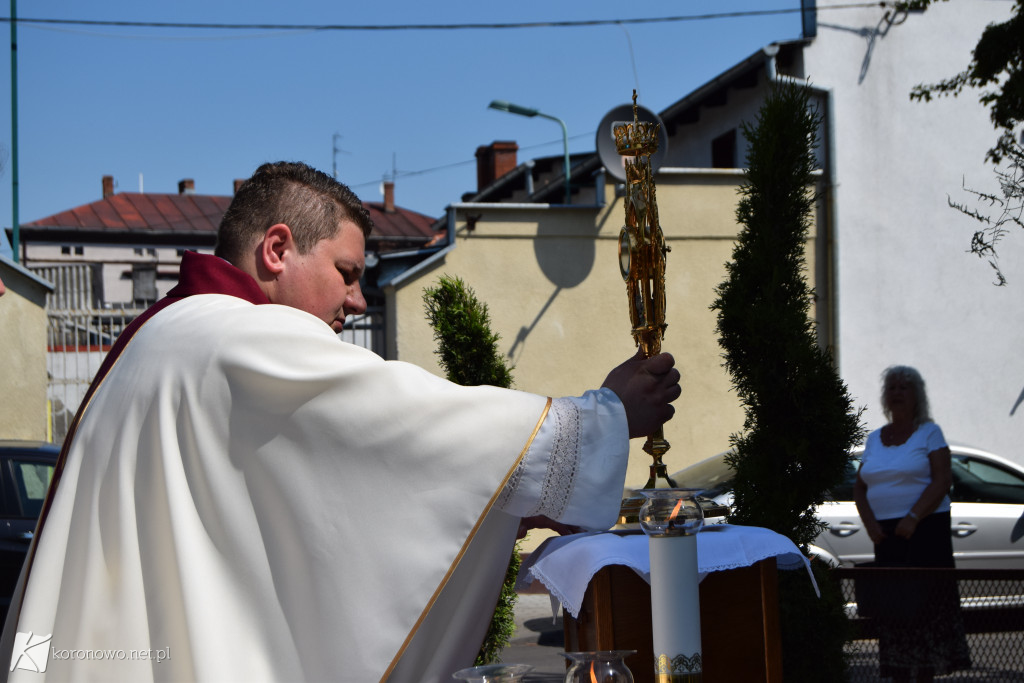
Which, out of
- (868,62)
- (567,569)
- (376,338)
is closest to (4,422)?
(376,338)

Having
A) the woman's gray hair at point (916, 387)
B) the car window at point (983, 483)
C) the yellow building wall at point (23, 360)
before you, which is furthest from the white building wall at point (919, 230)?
the yellow building wall at point (23, 360)

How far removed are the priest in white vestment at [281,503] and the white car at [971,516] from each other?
5.85 m

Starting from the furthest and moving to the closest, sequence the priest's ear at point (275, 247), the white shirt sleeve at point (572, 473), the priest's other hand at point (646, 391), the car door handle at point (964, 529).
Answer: the car door handle at point (964, 529)
the priest's ear at point (275, 247)
the priest's other hand at point (646, 391)
the white shirt sleeve at point (572, 473)

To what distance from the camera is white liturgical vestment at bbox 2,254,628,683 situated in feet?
6.38

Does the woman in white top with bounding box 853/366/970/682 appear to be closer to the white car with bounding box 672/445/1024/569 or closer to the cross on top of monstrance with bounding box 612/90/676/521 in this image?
the white car with bounding box 672/445/1024/569

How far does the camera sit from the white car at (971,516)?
7848mm

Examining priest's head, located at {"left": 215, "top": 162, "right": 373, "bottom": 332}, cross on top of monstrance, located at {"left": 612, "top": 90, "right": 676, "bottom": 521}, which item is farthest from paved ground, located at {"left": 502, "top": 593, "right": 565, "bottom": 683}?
priest's head, located at {"left": 215, "top": 162, "right": 373, "bottom": 332}

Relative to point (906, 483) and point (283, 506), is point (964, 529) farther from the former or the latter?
point (283, 506)

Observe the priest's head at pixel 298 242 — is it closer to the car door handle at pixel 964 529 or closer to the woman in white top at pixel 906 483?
the woman in white top at pixel 906 483

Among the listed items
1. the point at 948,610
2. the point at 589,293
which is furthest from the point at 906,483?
the point at 589,293

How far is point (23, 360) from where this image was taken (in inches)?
460

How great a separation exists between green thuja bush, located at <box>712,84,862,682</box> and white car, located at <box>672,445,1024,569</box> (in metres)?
3.37

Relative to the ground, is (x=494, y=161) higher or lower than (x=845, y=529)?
higher

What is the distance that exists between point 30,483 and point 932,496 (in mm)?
5951
